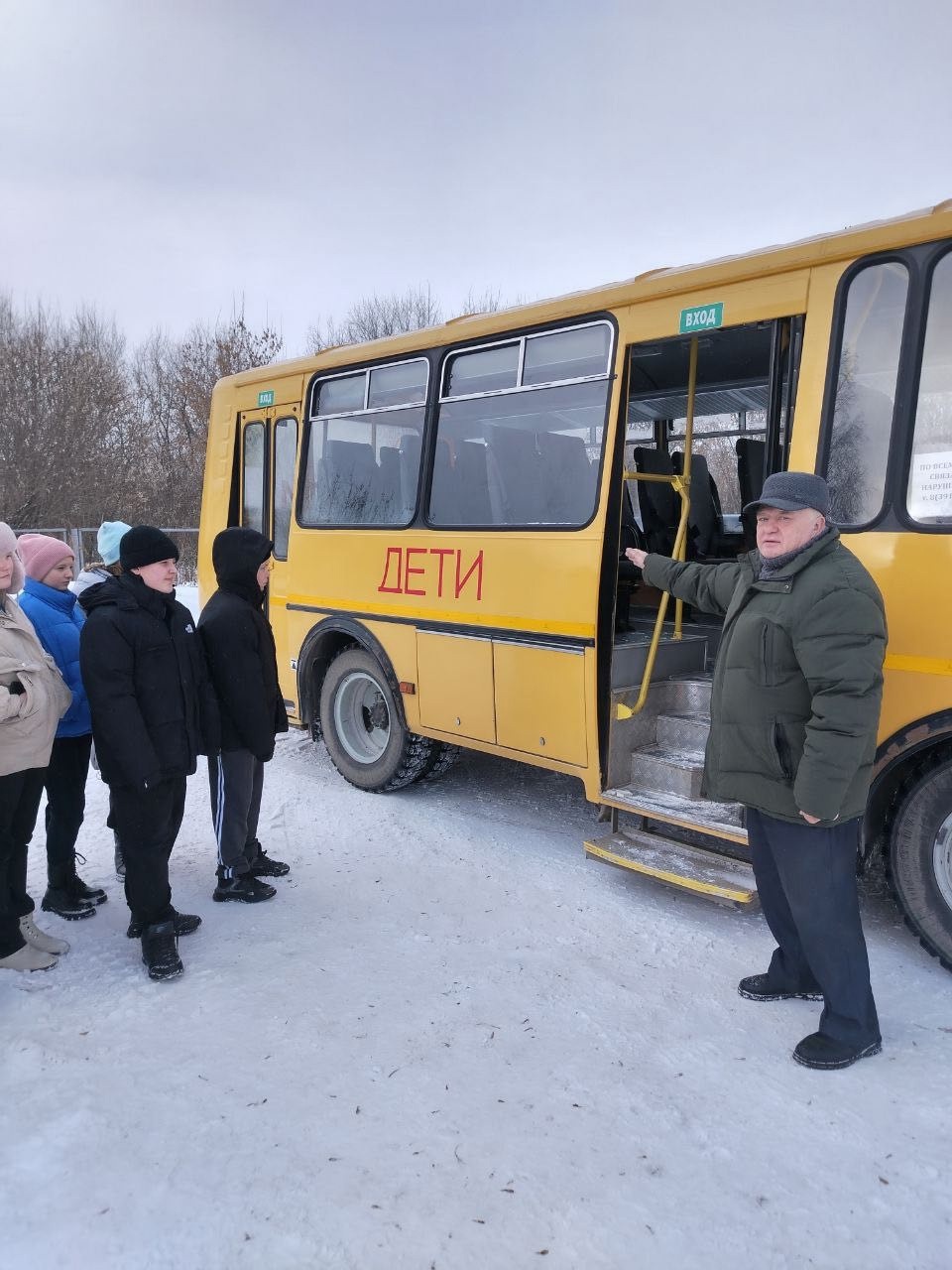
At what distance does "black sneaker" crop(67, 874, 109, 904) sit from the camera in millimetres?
3820

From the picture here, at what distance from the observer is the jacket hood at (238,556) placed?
3797 mm

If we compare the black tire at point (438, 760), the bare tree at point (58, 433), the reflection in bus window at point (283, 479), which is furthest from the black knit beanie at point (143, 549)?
the bare tree at point (58, 433)

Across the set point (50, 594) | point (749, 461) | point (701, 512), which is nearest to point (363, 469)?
point (50, 594)

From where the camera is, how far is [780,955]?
3066mm

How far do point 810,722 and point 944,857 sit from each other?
3.63 ft

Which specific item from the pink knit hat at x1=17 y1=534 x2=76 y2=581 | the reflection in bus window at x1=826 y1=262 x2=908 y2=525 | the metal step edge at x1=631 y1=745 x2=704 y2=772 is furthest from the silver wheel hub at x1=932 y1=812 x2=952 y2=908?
the pink knit hat at x1=17 y1=534 x2=76 y2=581

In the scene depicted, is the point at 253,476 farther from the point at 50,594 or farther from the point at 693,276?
the point at 693,276

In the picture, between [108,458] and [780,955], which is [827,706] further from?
[108,458]

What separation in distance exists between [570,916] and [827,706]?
178 centimetres

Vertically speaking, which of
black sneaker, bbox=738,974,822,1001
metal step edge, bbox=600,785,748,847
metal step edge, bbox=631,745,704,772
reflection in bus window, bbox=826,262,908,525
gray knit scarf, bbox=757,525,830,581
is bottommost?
black sneaker, bbox=738,974,822,1001

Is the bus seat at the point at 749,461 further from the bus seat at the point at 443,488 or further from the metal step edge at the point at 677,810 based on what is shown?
the metal step edge at the point at 677,810

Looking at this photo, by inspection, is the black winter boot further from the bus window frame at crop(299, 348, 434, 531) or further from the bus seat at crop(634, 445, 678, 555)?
the bus seat at crop(634, 445, 678, 555)

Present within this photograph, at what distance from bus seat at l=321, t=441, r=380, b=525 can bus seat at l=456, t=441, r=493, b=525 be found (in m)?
0.74

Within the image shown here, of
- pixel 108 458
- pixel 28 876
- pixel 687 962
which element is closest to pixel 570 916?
pixel 687 962
